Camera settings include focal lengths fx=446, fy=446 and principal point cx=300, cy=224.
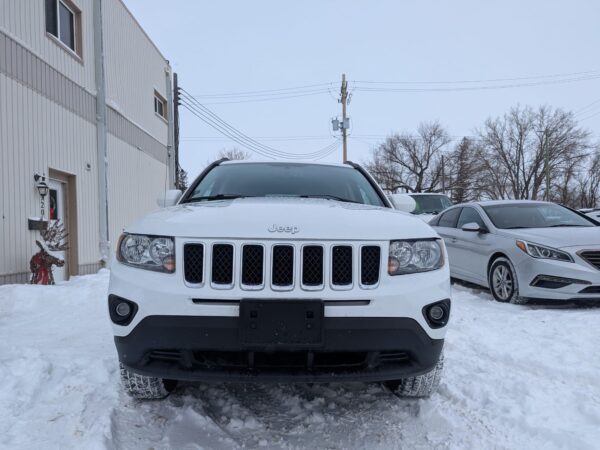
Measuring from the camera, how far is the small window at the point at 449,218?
7.42 m

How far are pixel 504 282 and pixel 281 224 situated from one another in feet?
15.0

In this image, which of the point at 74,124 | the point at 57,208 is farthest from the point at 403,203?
the point at 74,124

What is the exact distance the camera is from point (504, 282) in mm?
5820

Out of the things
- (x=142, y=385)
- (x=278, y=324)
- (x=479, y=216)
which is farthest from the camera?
(x=479, y=216)

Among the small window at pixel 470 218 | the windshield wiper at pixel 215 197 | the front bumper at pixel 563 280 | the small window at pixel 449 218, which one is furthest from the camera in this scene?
the small window at pixel 449 218

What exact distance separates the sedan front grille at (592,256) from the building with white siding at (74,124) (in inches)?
325

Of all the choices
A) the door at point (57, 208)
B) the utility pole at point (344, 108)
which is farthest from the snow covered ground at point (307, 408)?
the utility pole at point (344, 108)

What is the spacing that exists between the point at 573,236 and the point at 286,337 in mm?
4804

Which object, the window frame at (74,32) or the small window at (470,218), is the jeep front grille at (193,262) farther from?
the window frame at (74,32)

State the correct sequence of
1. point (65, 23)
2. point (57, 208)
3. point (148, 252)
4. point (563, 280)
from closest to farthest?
1. point (148, 252)
2. point (563, 280)
3. point (57, 208)
4. point (65, 23)

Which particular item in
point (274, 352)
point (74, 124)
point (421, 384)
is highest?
point (74, 124)

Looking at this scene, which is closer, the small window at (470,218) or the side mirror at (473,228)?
the side mirror at (473,228)

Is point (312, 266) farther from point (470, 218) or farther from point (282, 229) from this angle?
point (470, 218)

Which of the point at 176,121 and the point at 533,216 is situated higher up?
the point at 176,121
